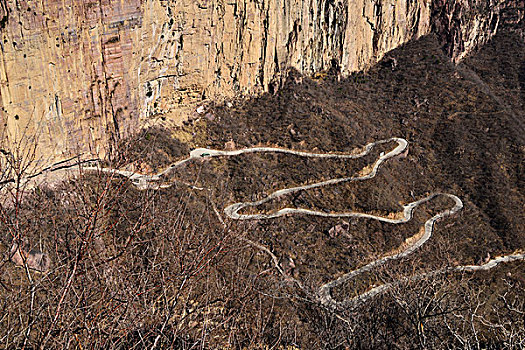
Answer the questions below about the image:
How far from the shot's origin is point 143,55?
43.1 metres

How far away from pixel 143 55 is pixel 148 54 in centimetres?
61

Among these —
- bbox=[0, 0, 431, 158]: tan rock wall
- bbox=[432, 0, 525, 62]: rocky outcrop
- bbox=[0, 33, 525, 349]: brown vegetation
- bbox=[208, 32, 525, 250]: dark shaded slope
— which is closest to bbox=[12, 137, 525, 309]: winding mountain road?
bbox=[0, 33, 525, 349]: brown vegetation

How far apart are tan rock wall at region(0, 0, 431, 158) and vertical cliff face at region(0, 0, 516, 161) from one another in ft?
0.25

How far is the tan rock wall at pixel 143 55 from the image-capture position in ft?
112

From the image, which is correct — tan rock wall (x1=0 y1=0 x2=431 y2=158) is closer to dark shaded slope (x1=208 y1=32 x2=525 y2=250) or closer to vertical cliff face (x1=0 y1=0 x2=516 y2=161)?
vertical cliff face (x1=0 y1=0 x2=516 y2=161)

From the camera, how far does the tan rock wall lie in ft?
112

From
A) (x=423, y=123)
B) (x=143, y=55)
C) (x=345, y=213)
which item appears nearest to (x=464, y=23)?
(x=423, y=123)

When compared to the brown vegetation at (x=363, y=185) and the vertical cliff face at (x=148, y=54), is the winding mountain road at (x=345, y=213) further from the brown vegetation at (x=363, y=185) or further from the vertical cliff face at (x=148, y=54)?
the vertical cliff face at (x=148, y=54)

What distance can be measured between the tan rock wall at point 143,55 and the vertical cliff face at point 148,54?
0.08 metres

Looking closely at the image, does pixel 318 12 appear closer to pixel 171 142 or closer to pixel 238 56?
pixel 238 56

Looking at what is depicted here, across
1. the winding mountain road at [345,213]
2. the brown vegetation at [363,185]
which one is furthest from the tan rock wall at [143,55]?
the winding mountain road at [345,213]

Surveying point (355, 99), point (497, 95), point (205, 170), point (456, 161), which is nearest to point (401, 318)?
point (205, 170)

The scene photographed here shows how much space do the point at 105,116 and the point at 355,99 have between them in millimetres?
30670

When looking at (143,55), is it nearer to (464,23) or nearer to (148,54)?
(148,54)
